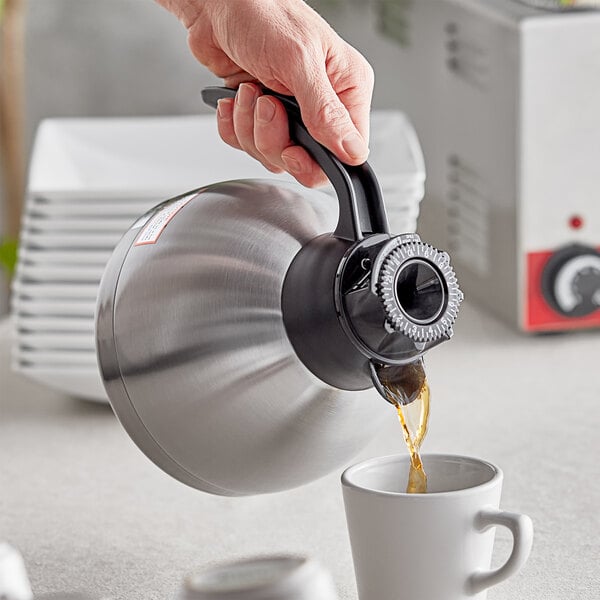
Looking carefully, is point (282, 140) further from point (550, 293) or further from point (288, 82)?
point (550, 293)

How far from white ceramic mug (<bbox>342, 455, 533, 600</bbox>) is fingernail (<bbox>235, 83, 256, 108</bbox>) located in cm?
27

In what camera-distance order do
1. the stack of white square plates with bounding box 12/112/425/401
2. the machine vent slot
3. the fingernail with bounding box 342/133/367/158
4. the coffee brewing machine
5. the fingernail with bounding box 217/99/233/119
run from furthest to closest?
1. the machine vent slot
2. the coffee brewing machine
3. the stack of white square plates with bounding box 12/112/425/401
4. the fingernail with bounding box 217/99/233/119
5. the fingernail with bounding box 342/133/367/158

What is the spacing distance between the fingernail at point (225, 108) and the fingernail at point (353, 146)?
6.1 inches

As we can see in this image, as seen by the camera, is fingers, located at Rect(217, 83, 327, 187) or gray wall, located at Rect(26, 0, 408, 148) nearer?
fingers, located at Rect(217, 83, 327, 187)

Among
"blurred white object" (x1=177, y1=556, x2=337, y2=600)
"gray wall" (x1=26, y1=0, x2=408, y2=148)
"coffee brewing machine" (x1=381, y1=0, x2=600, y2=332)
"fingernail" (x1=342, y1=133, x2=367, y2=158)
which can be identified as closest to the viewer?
"blurred white object" (x1=177, y1=556, x2=337, y2=600)

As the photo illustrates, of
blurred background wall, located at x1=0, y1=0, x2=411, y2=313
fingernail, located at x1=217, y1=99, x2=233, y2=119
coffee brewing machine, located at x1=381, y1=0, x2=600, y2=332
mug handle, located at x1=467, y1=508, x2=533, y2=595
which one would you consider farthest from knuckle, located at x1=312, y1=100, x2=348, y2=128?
blurred background wall, located at x1=0, y1=0, x2=411, y2=313

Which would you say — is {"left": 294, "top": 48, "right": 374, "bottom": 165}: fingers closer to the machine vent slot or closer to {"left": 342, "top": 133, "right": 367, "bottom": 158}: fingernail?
{"left": 342, "top": 133, "right": 367, "bottom": 158}: fingernail

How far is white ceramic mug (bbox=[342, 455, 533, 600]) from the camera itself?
578mm

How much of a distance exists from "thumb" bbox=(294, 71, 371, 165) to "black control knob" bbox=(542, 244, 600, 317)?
0.51 m

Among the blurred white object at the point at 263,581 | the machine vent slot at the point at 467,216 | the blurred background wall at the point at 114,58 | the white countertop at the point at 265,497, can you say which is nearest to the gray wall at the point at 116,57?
the blurred background wall at the point at 114,58

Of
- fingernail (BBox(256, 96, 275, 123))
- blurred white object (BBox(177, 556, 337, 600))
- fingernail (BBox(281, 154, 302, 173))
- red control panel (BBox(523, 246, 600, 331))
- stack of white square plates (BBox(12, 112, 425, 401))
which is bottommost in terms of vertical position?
red control panel (BBox(523, 246, 600, 331))

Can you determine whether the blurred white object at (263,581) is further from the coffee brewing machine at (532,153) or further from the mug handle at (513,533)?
the coffee brewing machine at (532,153)

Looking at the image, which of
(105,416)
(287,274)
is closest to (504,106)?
(105,416)

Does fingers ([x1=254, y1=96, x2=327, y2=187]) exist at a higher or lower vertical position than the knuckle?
lower
